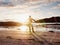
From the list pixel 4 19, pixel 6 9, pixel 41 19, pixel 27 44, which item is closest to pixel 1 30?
pixel 4 19

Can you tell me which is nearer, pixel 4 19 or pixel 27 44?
pixel 27 44

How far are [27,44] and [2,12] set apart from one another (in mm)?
560

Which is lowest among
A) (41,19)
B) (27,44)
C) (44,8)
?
(27,44)

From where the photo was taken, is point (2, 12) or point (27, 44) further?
point (2, 12)

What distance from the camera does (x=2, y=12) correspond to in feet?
6.86

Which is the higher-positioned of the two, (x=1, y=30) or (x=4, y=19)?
(x=4, y=19)

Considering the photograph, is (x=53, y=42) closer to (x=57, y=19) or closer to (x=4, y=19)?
(x=57, y=19)

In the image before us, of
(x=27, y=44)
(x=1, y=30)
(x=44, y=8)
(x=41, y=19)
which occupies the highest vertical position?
(x=44, y=8)

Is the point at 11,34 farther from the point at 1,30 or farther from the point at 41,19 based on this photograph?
the point at 41,19

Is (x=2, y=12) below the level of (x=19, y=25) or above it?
above

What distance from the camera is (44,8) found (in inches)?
80.1

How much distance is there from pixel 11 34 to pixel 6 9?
0.35 meters

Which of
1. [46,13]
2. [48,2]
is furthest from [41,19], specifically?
[48,2]

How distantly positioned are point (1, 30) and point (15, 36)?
227mm
